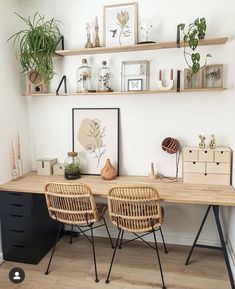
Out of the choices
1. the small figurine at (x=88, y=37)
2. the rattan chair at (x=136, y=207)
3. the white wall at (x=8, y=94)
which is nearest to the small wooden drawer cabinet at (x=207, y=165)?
the rattan chair at (x=136, y=207)

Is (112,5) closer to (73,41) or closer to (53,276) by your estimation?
(73,41)

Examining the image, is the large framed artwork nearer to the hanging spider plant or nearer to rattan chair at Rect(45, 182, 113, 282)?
the hanging spider plant

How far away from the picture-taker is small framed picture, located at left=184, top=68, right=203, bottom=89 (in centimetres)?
259

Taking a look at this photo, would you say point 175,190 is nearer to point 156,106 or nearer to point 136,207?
point 136,207

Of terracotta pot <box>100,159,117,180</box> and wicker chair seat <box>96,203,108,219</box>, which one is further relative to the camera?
terracotta pot <box>100,159,117,180</box>

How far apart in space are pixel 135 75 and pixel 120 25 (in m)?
0.50

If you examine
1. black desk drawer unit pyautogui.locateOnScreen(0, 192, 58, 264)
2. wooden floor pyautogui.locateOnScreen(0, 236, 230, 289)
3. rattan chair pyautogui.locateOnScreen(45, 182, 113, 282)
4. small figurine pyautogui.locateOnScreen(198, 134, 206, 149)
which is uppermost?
small figurine pyautogui.locateOnScreen(198, 134, 206, 149)

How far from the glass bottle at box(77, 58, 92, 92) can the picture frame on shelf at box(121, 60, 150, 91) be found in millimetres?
347

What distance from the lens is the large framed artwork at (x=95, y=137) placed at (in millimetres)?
2912

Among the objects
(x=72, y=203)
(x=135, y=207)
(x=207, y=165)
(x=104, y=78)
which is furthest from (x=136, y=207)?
(x=104, y=78)

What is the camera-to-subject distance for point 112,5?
2744 millimetres

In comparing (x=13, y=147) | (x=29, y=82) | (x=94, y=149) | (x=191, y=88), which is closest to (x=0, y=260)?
(x=13, y=147)

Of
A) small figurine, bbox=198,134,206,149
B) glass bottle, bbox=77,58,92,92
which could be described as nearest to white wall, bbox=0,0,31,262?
glass bottle, bbox=77,58,92,92

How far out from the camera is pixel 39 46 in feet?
8.95
